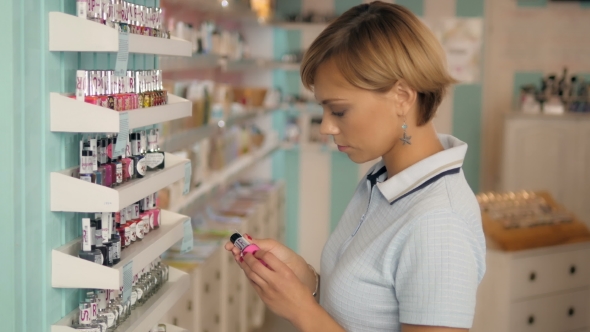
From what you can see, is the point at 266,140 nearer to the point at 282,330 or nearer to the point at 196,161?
the point at 282,330

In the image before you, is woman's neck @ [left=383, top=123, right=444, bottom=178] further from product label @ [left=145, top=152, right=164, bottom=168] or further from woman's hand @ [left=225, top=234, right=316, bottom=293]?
product label @ [left=145, top=152, right=164, bottom=168]

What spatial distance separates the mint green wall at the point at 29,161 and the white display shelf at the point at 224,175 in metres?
2.03

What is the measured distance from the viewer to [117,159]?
6.04 ft

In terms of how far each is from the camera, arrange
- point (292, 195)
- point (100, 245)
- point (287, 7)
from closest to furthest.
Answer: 1. point (100, 245)
2. point (287, 7)
3. point (292, 195)

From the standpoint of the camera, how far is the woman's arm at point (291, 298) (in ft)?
5.83

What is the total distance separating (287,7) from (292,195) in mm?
1922

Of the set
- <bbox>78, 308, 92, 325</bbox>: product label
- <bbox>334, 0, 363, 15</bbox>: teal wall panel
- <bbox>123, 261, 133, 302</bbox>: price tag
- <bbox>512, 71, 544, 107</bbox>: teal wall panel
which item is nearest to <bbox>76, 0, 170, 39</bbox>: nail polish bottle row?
Answer: <bbox>123, 261, 133, 302</bbox>: price tag

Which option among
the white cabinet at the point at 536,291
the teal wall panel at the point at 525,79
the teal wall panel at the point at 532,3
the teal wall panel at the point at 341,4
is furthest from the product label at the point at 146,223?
the teal wall panel at the point at 532,3

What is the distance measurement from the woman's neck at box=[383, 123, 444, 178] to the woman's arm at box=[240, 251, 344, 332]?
39 cm

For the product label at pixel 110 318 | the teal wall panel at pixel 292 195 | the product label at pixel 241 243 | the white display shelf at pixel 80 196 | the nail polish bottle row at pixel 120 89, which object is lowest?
the teal wall panel at pixel 292 195

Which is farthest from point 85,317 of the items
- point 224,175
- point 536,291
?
point 536,291

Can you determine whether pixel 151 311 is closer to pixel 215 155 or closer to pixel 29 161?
pixel 29 161

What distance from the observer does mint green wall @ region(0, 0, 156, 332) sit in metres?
1.47

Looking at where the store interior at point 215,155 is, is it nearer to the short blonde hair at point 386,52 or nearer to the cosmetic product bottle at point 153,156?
the cosmetic product bottle at point 153,156
